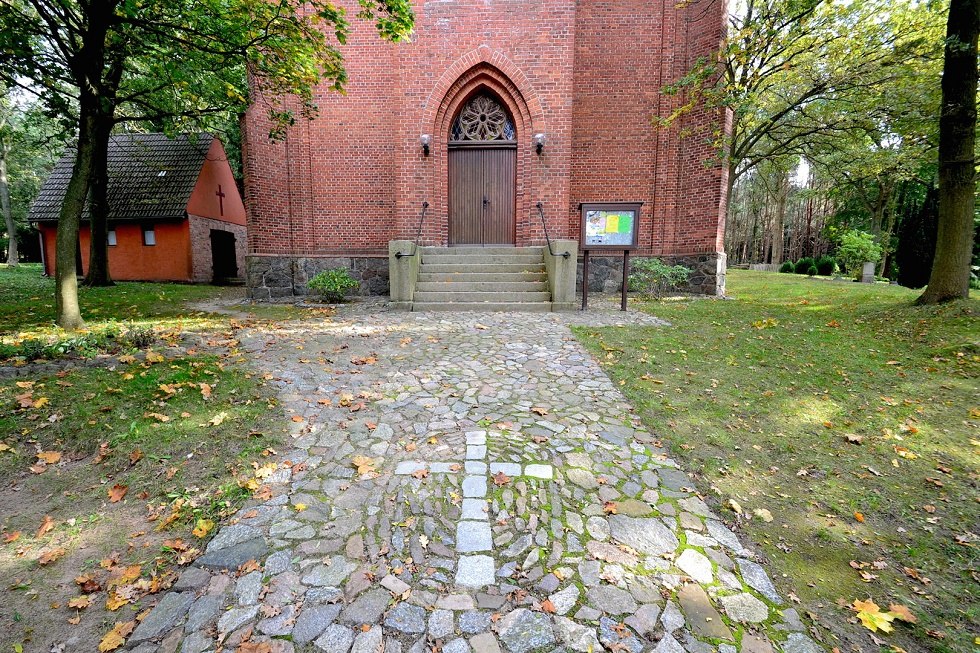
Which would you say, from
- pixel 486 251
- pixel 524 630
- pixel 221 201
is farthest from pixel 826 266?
pixel 221 201

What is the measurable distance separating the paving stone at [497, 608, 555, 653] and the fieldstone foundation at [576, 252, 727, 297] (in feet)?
33.4

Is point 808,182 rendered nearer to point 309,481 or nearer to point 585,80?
point 585,80

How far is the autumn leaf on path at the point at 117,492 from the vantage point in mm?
2820

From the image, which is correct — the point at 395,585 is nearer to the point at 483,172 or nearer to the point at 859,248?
the point at 483,172

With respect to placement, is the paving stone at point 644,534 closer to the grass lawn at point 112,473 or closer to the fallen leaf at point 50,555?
the grass lawn at point 112,473

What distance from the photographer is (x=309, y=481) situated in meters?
3.06

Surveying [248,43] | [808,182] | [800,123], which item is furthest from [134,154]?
[808,182]

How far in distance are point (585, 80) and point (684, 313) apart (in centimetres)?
724

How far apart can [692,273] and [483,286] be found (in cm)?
594

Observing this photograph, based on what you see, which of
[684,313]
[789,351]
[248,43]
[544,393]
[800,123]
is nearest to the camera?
[544,393]

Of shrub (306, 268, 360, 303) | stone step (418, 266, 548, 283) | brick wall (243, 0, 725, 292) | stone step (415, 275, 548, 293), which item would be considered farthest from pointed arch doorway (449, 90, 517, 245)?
shrub (306, 268, 360, 303)

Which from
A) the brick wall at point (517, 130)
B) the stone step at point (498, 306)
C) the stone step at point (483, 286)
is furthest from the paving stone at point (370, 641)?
the brick wall at point (517, 130)

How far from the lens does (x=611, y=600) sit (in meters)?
2.18

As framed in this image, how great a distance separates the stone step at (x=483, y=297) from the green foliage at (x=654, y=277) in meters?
3.37
